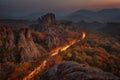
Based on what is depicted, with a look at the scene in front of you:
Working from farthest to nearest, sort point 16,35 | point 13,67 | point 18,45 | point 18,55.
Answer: point 16,35
point 18,45
point 18,55
point 13,67

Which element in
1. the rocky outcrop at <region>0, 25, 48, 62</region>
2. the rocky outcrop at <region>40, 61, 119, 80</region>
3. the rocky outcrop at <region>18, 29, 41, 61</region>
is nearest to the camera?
the rocky outcrop at <region>40, 61, 119, 80</region>

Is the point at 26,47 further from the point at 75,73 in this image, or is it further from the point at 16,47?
the point at 75,73

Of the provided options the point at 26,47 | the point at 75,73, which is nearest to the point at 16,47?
the point at 26,47

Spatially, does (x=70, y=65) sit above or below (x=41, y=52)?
above

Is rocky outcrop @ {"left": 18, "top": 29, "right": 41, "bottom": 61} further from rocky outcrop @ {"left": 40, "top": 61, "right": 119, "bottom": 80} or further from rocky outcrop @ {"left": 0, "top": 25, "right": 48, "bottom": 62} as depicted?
rocky outcrop @ {"left": 40, "top": 61, "right": 119, "bottom": 80}

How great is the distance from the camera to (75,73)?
2383 centimetres

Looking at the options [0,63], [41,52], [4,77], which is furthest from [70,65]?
[41,52]

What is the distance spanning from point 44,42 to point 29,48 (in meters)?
29.9

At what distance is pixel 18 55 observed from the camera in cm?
7631

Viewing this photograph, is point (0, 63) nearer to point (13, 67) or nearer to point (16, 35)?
point (13, 67)

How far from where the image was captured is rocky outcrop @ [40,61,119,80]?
22.4 m

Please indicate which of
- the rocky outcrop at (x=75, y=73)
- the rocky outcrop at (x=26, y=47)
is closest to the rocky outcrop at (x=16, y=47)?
the rocky outcrop at (x=26, y=47)

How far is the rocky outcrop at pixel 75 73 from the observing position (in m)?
22.4

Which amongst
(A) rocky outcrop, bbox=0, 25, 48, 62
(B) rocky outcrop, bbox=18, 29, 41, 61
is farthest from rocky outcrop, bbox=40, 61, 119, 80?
(B) rocky outcrop, bbox=18, 29, 41, 61
